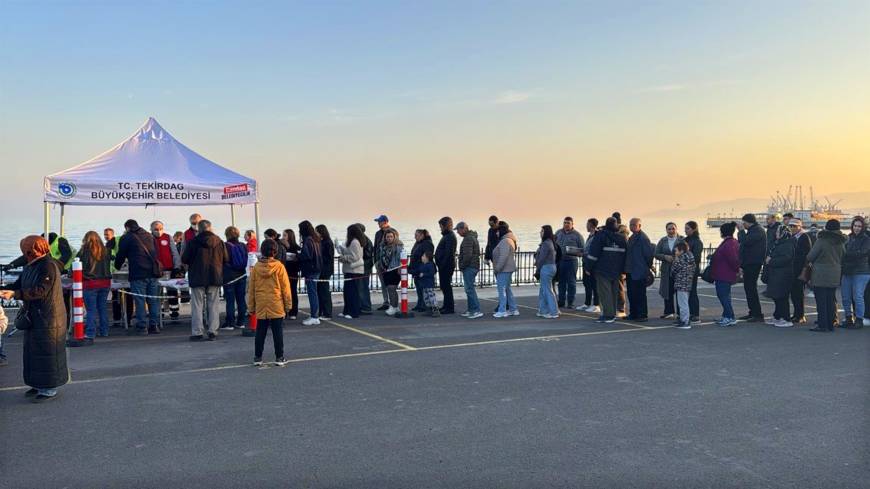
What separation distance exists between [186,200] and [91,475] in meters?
9.21

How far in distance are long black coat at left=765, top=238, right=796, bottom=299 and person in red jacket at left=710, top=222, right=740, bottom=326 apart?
615 mm

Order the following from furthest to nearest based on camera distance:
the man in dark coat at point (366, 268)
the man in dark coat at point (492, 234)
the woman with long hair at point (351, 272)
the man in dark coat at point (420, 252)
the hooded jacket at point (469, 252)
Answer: the man in dark coat at point (492, 234)
the man in dark coat at point (366, 268)
the man in dark coat at point (420, 252)
the hooded jacket at point (469, 252)
the woman with long hair at point (351, 272)

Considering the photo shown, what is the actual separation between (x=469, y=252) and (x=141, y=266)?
231 inches

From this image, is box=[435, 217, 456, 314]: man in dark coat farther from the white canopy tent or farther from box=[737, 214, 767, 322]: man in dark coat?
box=[737, 214, 767, 322]: man in dark coat

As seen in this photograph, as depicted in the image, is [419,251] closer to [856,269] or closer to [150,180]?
[150,180]

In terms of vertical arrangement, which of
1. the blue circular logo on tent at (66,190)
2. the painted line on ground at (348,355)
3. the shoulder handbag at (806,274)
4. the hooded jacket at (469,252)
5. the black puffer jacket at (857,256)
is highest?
the blue circular logo on tent at (66,190)

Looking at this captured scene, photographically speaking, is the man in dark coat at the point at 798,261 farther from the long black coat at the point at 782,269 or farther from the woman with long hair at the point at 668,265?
the woman with long hair at the point at 668,265

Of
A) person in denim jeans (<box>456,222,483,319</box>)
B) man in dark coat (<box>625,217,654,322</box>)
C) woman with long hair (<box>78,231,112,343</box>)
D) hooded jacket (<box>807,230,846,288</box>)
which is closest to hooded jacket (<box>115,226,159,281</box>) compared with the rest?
woman with long hair (<box>78,231,112,343</box>)

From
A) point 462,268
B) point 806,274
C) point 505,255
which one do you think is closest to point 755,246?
point 806,274

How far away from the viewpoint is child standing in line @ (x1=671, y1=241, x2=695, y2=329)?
36.5 feet

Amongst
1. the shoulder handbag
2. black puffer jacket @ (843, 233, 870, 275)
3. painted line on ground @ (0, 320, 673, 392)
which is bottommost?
painted line on ground @ (0, 320, 673, 392)

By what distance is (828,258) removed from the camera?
34.8 feet

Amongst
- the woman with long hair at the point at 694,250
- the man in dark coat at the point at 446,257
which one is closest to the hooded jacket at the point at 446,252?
the man in dark coat at the point at 446,257

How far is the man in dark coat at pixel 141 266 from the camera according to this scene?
34.2ft
